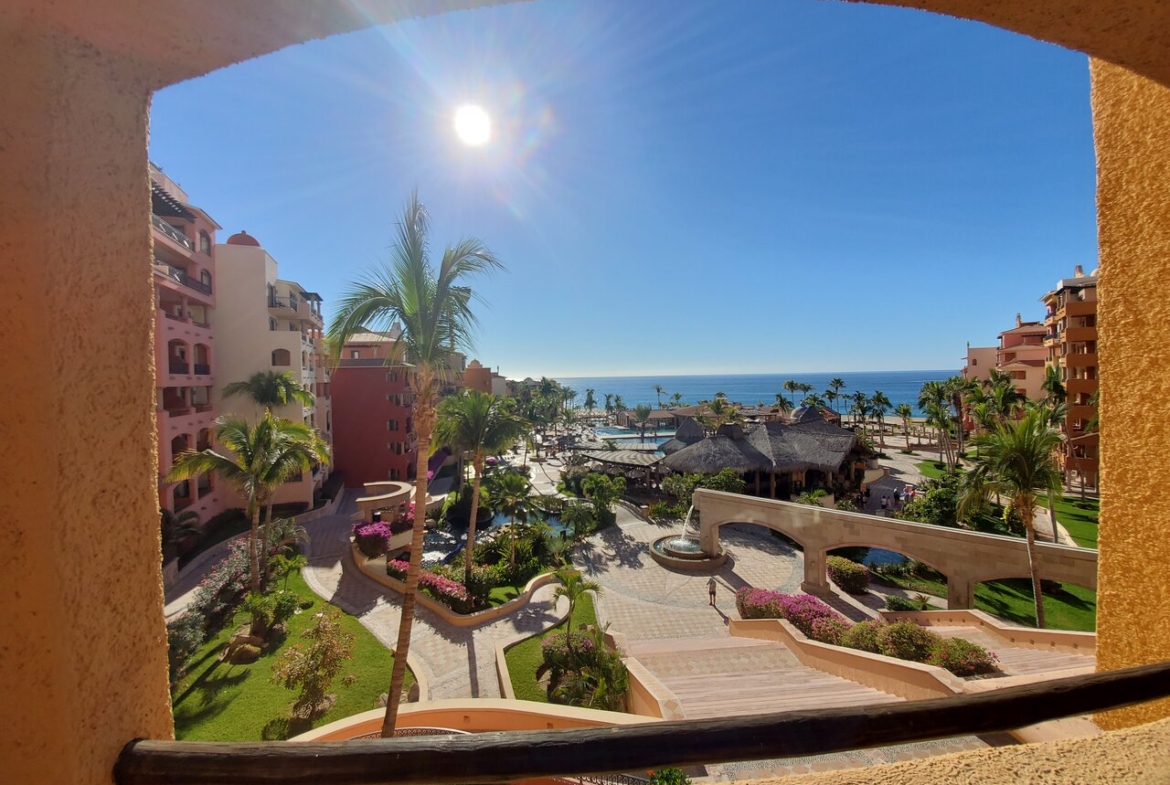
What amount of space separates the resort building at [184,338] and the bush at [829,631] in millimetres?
22508

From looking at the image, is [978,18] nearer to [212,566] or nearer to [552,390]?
[212,566]

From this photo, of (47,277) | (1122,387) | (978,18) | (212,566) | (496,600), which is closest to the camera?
(47,277)

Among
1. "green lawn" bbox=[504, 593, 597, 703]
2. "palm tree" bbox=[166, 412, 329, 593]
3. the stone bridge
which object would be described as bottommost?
"green lawn" bbox=[504, 593, 597, 703]

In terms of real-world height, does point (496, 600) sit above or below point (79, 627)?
below

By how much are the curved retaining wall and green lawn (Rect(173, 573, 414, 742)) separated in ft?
7.39

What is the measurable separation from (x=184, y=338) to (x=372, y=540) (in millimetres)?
12068

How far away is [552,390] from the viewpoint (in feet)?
232

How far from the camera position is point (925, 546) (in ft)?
46.3

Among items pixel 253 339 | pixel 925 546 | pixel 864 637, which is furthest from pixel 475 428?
pixel 925 546

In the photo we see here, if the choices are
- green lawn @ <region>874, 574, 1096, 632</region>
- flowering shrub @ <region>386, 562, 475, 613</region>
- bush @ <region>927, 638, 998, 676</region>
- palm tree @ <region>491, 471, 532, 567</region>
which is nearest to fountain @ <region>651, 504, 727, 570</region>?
palm tree @ <region>491, 471, 532, 567</region>

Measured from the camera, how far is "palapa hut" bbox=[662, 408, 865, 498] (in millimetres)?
27609

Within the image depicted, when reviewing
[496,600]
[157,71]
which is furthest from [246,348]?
[157,71]

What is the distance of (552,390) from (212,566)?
182 feet

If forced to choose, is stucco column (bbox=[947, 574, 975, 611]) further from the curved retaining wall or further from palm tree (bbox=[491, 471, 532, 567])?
palm tree (bbox=[491, 471, 532, 567])
